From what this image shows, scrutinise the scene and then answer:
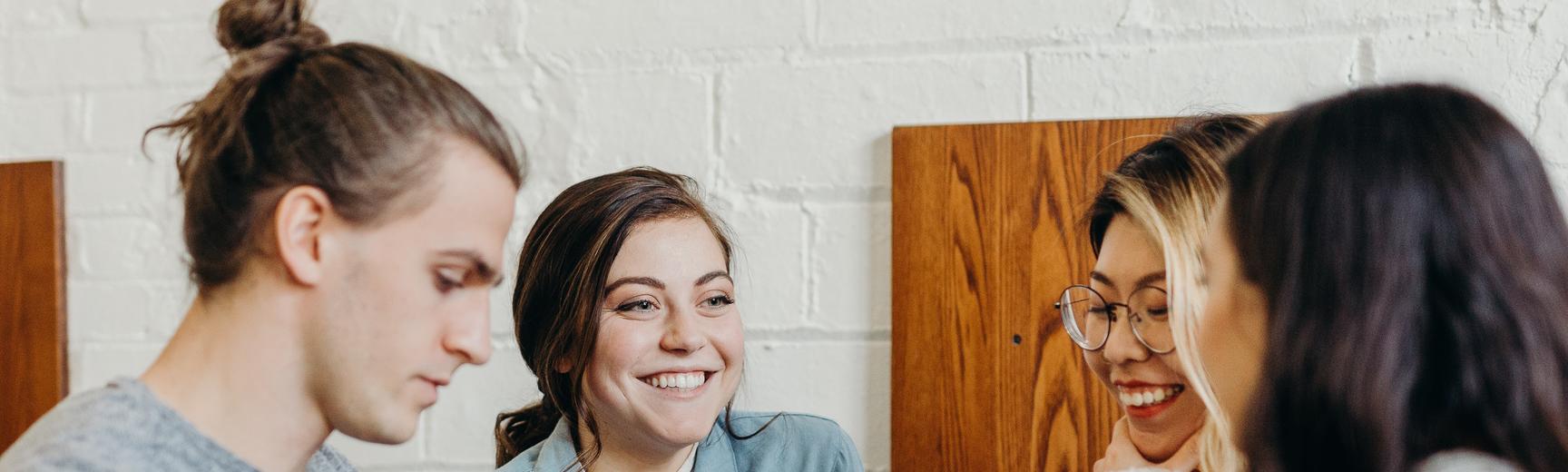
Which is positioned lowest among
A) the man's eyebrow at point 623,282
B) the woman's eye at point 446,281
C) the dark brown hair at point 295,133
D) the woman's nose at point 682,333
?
the woman's nose at point 682,333

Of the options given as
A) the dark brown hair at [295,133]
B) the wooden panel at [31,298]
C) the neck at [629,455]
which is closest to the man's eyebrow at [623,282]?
the neck at [629,455]

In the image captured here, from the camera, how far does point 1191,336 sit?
104 cm

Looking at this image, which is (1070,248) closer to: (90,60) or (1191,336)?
(1191,336)

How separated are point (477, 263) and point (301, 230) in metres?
0.11

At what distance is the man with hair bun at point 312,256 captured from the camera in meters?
0.80

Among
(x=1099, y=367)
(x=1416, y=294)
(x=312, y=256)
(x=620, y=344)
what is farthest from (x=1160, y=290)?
(x=312, y=256)

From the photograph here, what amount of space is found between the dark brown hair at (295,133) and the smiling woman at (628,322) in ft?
1.33

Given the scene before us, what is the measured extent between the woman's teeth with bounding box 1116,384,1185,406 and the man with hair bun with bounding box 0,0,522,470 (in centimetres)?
59

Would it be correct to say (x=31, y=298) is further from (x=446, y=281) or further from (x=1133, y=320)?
Answer: (x=1133, y=320)

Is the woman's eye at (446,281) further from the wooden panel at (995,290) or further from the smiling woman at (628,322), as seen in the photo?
the wooden panel at (995,290)

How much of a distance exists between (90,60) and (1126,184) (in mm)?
1292

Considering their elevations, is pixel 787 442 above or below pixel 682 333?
below

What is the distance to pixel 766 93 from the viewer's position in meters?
1.45

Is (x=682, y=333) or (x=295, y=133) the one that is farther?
(x=682, y=333)
